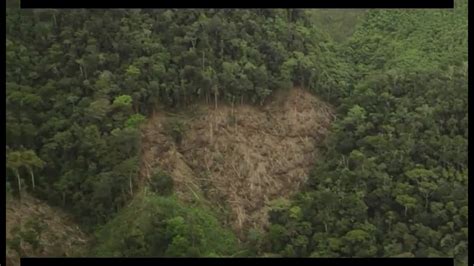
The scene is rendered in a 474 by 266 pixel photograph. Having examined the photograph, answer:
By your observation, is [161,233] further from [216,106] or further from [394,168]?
[394,168]

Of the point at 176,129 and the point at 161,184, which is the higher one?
the point at 176,129

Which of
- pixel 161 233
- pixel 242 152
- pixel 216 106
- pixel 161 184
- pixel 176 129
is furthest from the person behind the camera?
pixel 216 106

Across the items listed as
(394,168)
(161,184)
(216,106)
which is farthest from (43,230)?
(394,168)

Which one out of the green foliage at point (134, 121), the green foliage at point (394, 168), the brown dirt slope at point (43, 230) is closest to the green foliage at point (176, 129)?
the green foliage at point (134, 121)

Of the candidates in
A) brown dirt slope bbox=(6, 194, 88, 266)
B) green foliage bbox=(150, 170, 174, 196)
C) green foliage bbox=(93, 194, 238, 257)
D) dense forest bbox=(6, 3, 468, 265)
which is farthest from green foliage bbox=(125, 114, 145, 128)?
brown dirt slope bbox=(6, 194, 88, 266)
